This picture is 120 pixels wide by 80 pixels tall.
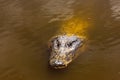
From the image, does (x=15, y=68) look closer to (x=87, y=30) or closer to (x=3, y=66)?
(x=3, y=66)

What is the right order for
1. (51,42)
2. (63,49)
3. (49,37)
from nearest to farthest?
(63,49) < (51,42) < (49,37)

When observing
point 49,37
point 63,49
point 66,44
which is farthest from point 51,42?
point 63,49

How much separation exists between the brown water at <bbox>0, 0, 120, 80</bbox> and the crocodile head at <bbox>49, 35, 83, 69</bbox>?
8.3 inches

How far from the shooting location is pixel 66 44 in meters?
8.94

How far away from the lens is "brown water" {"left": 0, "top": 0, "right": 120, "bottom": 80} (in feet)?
26.3

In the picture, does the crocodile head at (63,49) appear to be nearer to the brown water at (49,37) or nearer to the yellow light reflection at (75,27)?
the brown water at (49,37)

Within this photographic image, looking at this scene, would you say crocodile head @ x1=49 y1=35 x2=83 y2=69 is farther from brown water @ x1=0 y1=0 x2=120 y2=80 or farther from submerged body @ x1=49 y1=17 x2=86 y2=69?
brown water @ x1=0 y1=0 x2=120 y2=80

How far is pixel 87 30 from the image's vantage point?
10.1 m

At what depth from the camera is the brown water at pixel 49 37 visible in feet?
26.3

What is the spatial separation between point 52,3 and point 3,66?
501 cm

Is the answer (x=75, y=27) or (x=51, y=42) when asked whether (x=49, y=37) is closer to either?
(x=51, y=42)

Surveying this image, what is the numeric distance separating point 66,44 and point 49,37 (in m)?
1.11

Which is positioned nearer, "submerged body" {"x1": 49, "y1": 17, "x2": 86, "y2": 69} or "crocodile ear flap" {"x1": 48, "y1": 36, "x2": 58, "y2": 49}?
"submerged body" {"x1": 49, "y1": 17, "x2": 86, "y2": 69}

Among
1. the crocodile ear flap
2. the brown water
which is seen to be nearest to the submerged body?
the crocodile ear flap
